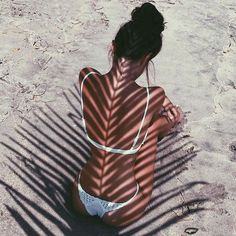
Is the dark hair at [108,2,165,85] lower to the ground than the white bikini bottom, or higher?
higher

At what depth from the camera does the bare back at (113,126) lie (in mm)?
2414

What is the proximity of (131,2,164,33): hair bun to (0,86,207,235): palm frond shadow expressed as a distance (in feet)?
3.60

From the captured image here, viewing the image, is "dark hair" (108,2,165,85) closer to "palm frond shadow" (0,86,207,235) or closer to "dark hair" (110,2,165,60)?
"dark hair" (110,2,165,60)

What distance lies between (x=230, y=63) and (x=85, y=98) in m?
2.20

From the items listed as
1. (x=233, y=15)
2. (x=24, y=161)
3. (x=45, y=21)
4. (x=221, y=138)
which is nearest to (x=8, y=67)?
(x=45, y=21)

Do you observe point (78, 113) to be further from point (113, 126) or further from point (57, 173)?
point (113, 126)

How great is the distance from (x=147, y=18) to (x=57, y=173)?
47.2 inches

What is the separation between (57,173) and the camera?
9.87ft

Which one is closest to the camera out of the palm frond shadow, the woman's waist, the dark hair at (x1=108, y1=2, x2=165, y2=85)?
the dark hair at (x1=108, y1=2, x2=165, y2=85)

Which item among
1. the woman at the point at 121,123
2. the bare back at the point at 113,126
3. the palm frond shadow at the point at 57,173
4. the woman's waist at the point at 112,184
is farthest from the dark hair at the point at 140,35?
the palm frond shadow at the point at 57,173

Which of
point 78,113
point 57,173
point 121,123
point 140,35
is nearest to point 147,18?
point 140,35

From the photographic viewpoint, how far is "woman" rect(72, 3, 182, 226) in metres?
2.39

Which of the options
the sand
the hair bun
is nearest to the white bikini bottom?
the sand

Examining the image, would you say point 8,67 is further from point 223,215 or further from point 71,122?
point 223,215
